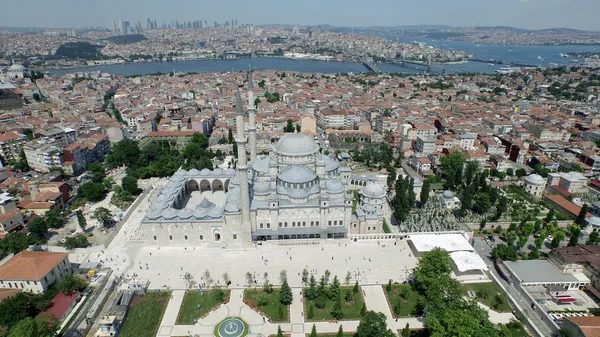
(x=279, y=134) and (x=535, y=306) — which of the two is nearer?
(x=535, y=306)

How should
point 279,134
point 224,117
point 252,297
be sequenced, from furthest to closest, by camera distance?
point 224,117 → point 279,134 → point 252,297

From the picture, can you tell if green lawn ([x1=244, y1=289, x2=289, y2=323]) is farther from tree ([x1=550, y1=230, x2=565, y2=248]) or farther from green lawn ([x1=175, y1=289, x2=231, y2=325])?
tree ([x1=550, y1=230, x2=565, y2=248])

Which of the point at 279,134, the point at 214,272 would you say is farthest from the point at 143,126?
the point at 214,272

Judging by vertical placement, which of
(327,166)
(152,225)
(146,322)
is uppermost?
(327,166)

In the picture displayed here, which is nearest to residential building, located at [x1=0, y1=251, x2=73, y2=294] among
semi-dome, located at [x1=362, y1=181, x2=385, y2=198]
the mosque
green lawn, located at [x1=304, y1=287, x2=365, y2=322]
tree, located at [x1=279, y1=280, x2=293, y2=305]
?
the mosque

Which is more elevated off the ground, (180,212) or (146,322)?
(180,212)

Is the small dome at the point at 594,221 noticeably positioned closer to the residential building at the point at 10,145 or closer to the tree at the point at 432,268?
the tree at the point at 432,268

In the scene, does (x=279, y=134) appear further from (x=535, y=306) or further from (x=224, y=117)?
(x=535, y=306)
